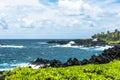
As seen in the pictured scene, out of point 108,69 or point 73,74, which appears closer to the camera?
point 73,74

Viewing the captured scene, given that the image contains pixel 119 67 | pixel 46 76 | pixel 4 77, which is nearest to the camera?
pixel 46 76

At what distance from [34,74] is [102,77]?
3.79 meters

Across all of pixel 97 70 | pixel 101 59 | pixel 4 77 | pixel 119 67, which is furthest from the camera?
pixel 101 59

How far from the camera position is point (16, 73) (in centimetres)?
1942

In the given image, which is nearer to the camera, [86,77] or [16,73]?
[86,77]

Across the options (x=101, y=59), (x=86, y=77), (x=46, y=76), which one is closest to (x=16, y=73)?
(x=46, y=76)

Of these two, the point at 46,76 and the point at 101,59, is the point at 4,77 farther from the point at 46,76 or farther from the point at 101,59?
the point at 101,59

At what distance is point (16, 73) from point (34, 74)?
4.65 ft

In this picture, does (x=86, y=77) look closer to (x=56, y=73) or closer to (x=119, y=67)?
(x=56, y=73)

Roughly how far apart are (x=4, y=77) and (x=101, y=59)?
50.8 feet

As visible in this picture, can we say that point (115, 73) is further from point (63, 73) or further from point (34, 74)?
point (34, 74)

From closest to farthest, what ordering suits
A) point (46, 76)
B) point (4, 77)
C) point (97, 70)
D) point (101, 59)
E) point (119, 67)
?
1. point (46, 76)
2. point (4, 77)
3. point (97, 70)
4. point (119, 67)
5. point (101, 59)

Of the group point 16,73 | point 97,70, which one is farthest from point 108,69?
point 16,73

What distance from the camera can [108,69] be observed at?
21156 mm
